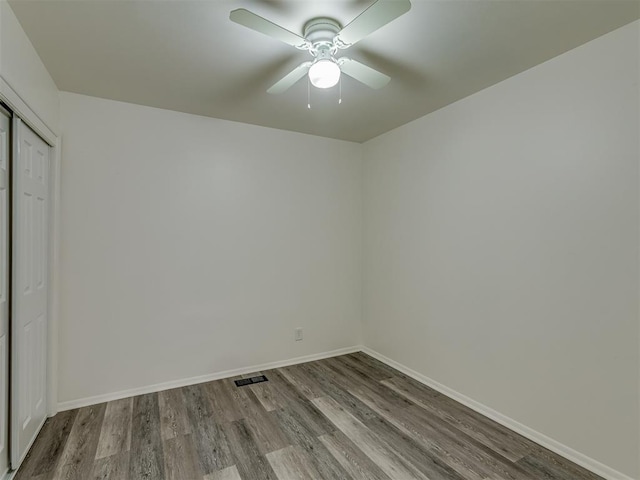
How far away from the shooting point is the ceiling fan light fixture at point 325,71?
1741 millimetres

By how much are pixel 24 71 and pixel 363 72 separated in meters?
1.95

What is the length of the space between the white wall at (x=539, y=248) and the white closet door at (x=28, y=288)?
3.00m

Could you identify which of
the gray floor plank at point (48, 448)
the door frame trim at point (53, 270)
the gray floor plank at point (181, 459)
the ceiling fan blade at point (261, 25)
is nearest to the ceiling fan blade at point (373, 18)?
the ceiling fan blade at point (261, 25)

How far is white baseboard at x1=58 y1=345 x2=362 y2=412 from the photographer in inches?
104

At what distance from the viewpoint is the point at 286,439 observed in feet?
7.32

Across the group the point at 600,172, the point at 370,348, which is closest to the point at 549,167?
the point at 600,172

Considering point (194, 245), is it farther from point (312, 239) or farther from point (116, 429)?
point (116, 429)

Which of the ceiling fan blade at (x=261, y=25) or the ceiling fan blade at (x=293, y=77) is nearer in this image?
Result: the ceiling fan blade at (x=261, y=25)

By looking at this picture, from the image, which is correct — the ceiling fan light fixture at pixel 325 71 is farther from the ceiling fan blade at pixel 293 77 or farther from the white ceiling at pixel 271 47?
the white ceiling at pixel 271 47

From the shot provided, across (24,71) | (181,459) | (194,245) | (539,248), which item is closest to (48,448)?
(181,459)

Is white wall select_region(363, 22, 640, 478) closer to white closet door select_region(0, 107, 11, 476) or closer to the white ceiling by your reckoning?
the white ceiling

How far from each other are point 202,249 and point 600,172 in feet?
10.0

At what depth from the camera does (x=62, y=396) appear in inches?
102

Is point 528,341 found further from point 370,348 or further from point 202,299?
point 202,299
